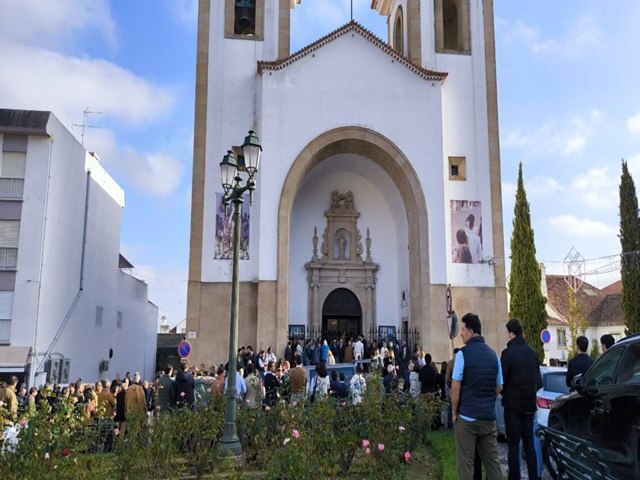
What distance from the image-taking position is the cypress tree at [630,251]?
24.7 m

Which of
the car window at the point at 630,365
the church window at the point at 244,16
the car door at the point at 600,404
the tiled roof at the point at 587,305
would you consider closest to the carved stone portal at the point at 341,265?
the church window at the point at 244,16

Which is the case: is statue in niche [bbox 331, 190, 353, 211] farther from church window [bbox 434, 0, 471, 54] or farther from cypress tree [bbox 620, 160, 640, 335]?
cypress tree [bbox 620, 160, 640, 335]

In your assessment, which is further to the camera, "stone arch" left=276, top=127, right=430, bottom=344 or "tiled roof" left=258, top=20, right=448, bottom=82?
"tiled roof" left=258, top=20, right=448, bottom=82

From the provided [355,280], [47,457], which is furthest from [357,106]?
[47,457]

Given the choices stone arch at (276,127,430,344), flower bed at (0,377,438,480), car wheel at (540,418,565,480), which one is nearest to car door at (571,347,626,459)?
car wheel at (540,418,565,480)

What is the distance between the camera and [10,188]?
800 inches

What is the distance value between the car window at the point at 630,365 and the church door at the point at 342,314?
1948 cm

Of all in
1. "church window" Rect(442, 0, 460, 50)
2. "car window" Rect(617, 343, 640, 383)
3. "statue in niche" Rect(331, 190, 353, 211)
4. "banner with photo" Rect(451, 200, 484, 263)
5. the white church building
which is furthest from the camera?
"church window" Rect(442, 0, 460, 50)

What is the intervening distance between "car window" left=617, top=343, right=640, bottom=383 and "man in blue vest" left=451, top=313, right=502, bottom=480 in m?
1.08

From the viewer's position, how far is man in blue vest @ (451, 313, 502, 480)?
5.41 m

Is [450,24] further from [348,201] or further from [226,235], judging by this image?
[226,235]

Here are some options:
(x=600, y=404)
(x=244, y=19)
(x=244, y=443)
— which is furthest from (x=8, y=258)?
(x=600, y=404)

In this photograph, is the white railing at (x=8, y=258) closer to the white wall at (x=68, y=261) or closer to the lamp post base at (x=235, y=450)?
the white wall at (x=68, y=261)

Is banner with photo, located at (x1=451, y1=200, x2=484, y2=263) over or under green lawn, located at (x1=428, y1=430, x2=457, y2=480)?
over
